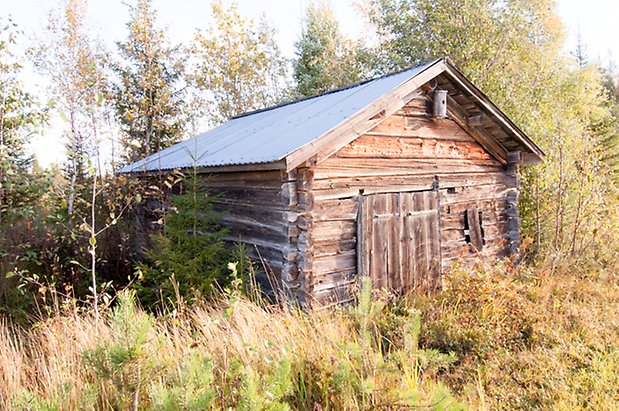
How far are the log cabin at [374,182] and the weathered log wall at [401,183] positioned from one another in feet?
0.07

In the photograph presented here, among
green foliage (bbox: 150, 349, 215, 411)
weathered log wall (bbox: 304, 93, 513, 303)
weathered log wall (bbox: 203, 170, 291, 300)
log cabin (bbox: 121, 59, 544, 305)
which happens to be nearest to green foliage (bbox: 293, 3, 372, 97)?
log cabin (bbox: 121, 59, 544, 305)

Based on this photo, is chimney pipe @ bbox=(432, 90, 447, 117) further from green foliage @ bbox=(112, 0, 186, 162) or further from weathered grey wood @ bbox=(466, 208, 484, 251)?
green foliage @ bbox=(112, 0, 186, 162)

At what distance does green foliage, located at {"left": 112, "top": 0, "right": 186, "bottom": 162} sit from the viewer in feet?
61.8

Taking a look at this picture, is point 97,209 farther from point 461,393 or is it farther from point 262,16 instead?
point 262,16

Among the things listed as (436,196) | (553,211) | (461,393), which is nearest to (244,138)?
(436,196)

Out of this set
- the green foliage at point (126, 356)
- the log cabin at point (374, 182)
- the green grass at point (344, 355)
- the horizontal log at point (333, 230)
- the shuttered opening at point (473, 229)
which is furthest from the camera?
the shuttered opening at point (473, 229)

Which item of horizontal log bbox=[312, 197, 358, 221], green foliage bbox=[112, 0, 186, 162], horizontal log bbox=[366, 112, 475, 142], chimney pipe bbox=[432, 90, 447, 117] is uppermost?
green foliage bbox=[112, 0, 186, 162]

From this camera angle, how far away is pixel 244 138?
8617mm

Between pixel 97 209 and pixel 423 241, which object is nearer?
pixel 423 241

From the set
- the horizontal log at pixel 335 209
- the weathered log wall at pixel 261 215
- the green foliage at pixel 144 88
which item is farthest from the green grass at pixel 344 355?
the green foliage at pixel 144 88

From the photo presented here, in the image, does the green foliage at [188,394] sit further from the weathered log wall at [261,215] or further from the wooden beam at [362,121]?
the weathered log wall at [261,215]

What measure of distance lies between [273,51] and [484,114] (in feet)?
65.8

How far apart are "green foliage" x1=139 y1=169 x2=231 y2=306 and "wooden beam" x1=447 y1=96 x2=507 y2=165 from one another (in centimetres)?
522

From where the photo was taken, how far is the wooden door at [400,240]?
23.8 ft
